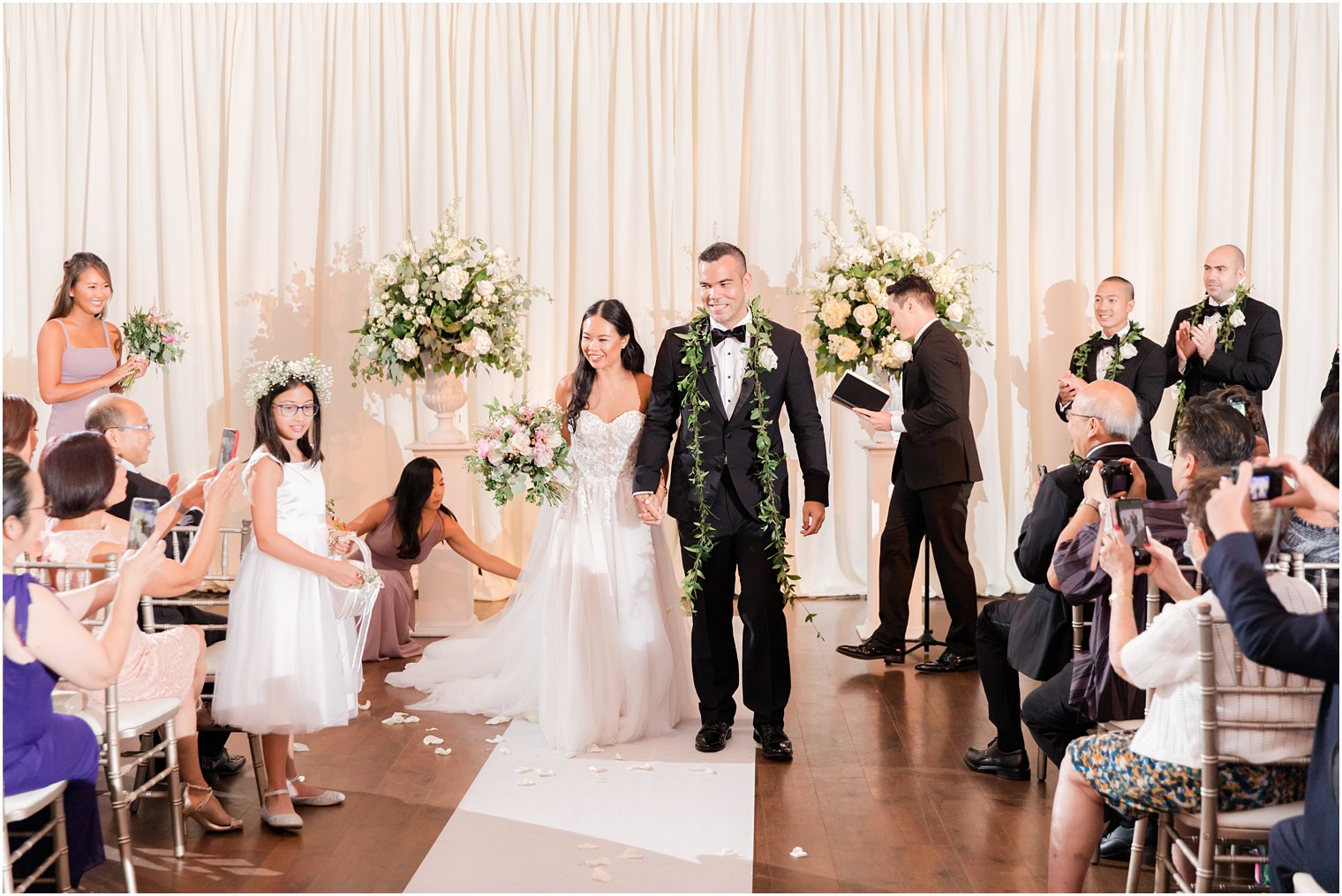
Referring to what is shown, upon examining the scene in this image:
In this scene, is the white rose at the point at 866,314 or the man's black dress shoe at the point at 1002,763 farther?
the white rose at the point at 866,314

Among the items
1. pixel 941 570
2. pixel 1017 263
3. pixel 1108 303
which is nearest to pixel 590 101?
pixel 1017 263

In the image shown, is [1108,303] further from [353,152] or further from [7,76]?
[7,76]

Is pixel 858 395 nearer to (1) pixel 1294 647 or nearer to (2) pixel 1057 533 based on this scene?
(2) pixel 1057 533

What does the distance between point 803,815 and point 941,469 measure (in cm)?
236

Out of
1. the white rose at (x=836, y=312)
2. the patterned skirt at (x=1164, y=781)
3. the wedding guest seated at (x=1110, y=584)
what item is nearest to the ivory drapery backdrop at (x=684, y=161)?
the white rose at (x=836, y=312)

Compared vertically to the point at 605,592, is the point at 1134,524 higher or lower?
higher

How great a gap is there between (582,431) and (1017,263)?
417 cm

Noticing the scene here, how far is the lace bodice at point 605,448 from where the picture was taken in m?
4.86

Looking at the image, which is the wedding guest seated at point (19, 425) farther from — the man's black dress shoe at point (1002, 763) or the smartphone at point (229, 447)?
the man's black dress shoe at point (1002, 763)

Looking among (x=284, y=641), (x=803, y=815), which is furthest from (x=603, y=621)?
(x=284, y=641)

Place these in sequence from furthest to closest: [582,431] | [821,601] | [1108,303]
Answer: [821,601] → [1108,303] → [582,431]

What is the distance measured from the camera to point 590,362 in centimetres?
493

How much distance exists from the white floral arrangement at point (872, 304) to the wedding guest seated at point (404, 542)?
204cm

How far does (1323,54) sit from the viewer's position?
26.0ft
